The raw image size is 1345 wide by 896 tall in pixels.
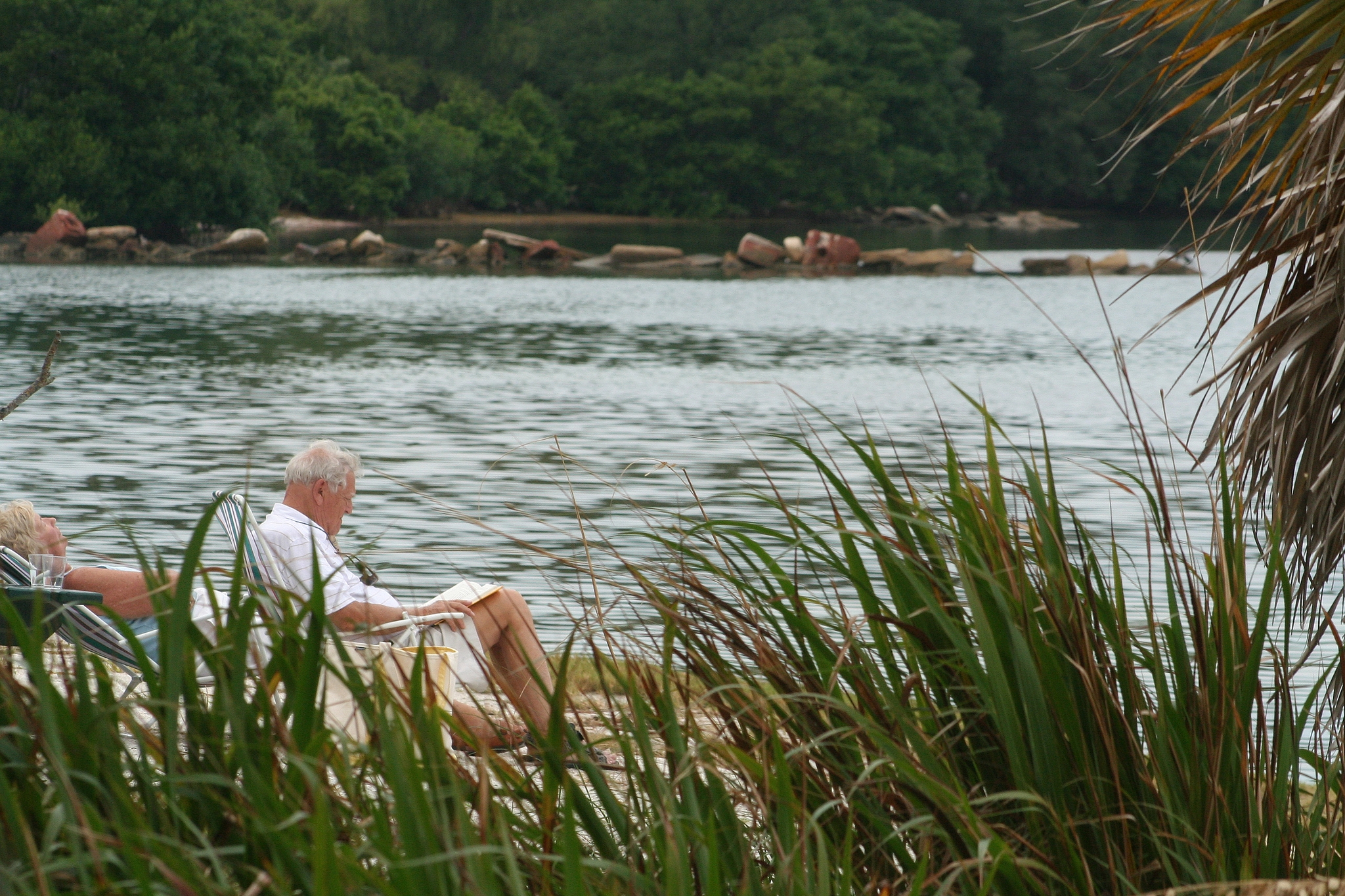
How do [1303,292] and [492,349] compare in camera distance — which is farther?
[492,349]

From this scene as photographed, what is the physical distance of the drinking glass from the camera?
187 inches

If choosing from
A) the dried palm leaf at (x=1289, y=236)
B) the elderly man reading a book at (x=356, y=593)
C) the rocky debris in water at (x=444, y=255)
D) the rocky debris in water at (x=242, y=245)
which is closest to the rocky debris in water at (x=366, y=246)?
the rocky debris in water at (x=444, y=255)

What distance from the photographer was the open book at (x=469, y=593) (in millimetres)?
5133

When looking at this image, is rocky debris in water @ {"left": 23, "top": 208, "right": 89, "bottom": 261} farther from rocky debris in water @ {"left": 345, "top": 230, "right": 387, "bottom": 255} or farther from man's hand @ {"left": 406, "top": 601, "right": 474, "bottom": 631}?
man's hand @ {"left": 406, "top": 601, "right": 474, "bottom": 631}

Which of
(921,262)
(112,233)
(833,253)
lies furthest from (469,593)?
(112,233)

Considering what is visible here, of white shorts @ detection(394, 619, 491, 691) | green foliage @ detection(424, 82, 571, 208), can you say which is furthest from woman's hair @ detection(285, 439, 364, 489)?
green foliage @ detection(424, 82, 571, 208)

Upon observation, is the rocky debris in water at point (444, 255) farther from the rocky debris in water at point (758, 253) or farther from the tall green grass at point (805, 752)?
the tall green grass at point (805, 752)

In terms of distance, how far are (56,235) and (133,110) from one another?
9.05 metres

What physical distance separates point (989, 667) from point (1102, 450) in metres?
12.3

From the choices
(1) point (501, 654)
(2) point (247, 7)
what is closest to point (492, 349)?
(1) point (501, 654)

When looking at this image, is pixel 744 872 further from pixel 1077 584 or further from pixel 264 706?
pixel 1077 584

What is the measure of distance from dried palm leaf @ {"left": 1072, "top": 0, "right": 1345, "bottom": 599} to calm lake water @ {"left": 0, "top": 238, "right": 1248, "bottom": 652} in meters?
0.45

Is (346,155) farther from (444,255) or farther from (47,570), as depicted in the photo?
(47,570)

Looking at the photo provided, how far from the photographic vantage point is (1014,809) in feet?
8.44
